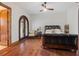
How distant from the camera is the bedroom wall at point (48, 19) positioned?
8.65 metres

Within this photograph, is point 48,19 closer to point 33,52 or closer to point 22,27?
point 22,27

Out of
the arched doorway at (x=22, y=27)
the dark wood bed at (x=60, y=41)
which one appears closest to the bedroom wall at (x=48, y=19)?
the arched doorway at (x=22, y=27)

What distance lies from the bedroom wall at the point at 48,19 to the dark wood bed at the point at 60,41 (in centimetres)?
359

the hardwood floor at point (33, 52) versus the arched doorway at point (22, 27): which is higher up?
the arched doorway at point (22, 27)

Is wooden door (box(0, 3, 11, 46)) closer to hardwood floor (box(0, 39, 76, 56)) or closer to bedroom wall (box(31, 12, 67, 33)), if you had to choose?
hardwood floor (box(0, 39, 76, 56))

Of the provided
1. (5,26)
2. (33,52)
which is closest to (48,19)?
(5,26)

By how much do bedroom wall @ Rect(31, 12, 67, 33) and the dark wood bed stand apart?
11.8 ft

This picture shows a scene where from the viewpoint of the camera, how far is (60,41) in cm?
507

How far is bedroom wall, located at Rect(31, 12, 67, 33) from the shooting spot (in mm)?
8648

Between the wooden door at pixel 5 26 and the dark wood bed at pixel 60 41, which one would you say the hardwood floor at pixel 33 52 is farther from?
the wooden door at pixel 5 26

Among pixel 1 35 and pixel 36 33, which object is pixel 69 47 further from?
pixel 36 33

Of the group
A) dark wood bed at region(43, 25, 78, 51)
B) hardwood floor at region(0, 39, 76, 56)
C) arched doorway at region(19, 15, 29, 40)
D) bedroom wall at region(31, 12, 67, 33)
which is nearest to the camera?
hardwood floor at region(0, 39, 76, 56)

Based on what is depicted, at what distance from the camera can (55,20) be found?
29.1ft

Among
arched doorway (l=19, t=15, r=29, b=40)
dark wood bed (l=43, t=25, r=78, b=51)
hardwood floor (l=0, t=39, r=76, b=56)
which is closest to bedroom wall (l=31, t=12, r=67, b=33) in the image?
arched doorway (l=19, t=15, r=29, b=40)
